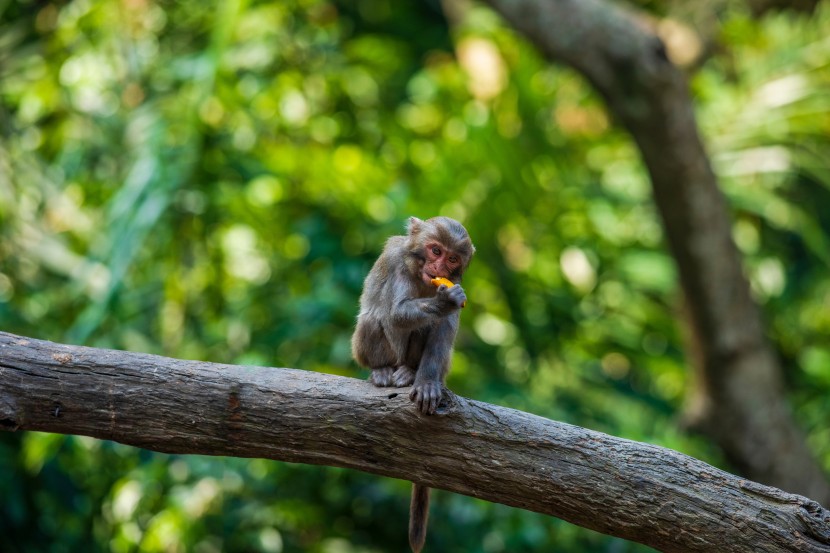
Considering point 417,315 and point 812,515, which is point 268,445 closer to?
point 417,315

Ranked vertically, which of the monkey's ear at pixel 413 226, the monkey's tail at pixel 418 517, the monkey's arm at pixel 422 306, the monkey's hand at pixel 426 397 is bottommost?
the monkey's tail at pixel 418 517

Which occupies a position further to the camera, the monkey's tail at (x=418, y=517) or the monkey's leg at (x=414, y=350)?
the monkey's leg at (x=414, y=350)

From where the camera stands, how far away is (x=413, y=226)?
4453mm

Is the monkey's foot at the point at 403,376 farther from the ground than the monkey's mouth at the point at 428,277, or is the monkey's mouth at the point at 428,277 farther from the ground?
the monkey's mouth at the point at 428,277

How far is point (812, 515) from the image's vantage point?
3.55 meters

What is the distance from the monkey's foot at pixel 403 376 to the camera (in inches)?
160

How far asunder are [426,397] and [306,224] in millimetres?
3956

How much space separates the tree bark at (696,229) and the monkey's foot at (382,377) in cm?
410

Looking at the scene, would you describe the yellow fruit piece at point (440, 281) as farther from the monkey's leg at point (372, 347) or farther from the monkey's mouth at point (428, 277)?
the monkey's leg at point (372, 347)

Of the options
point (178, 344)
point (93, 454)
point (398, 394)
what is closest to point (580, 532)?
point (178, 344)

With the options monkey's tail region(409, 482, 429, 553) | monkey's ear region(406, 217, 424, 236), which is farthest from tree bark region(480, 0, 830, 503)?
monkey's tail region(409, 482, 429, 553)

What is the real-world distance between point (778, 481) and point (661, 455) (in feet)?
18.2

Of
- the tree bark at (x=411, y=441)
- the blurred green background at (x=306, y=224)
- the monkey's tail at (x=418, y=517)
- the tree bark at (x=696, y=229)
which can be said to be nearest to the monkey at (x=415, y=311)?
the monkey's tail at (x=418, y=517)

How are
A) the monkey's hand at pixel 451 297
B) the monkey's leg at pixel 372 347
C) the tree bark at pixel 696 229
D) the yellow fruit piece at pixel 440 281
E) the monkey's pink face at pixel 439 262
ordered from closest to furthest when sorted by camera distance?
the monkey's hand at pixel 451 297 → the yellow fruit piece at pixel 440 281 → the monkey's pink face at pixel 439 262 → the monkey's leg at pixel 372 347 → the tree bark at pixel 696 229
